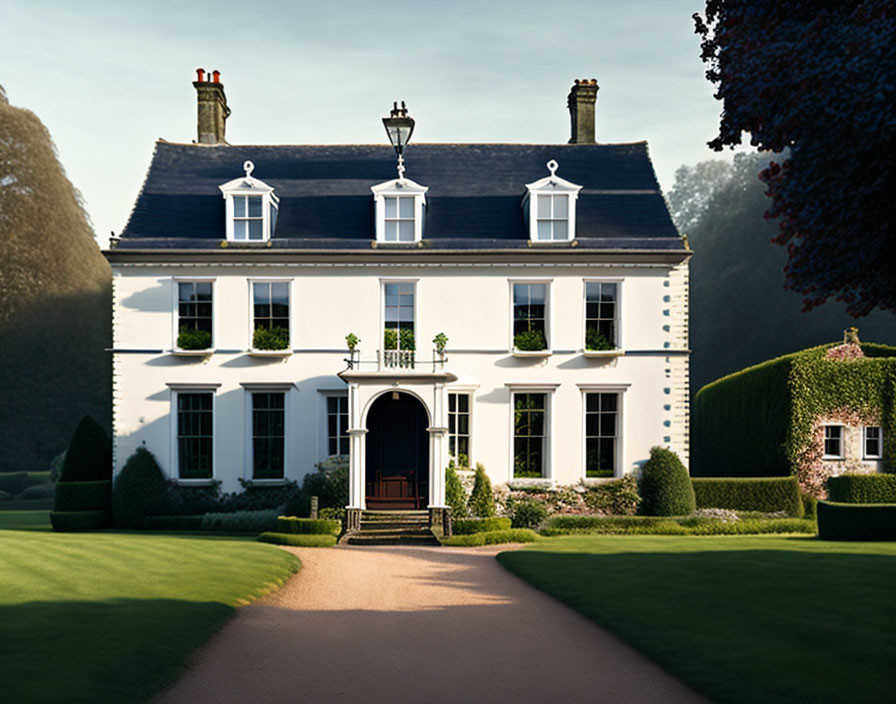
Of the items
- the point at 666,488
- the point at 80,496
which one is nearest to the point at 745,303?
the point at 666,488

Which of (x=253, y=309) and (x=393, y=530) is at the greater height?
(x=253, y=309)

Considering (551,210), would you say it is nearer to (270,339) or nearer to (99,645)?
(270,339)

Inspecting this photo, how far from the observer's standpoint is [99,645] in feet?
32.0

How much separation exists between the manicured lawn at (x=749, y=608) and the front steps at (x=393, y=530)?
434 cm

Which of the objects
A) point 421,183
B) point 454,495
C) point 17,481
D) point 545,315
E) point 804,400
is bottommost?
point 17,481

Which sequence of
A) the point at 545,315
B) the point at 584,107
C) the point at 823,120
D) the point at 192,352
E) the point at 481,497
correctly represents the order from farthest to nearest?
the point at 584,107 < the point at 545,315 < the point at 192,352 < the point at 481,497 < the point at 823,120

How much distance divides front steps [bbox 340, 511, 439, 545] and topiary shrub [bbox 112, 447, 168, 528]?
22.8 ft

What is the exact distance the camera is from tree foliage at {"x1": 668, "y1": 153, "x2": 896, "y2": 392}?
164 feet

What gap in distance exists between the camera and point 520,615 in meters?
12.6

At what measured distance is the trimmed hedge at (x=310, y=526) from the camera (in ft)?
74.6

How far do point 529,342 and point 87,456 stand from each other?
1467 centimetres

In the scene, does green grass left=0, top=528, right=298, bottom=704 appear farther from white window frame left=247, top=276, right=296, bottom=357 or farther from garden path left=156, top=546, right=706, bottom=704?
white window frame left=247, top=276, right=296, bottom=357

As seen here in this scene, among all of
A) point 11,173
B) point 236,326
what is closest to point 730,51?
point 236,326

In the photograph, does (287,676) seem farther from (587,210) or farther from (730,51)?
(587,210)
